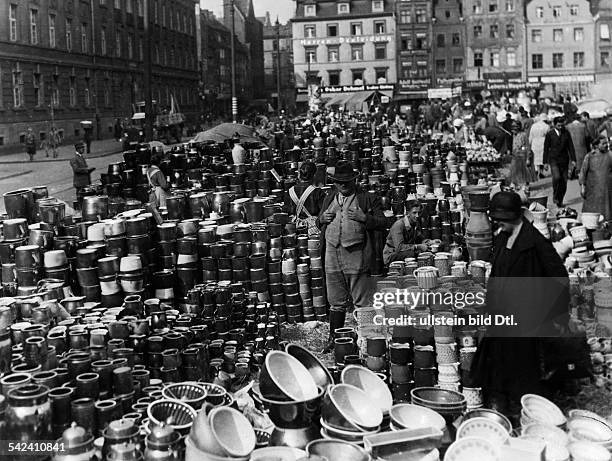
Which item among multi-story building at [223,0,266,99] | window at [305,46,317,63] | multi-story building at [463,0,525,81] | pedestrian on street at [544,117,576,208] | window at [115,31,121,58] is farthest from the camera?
multi-story building at [223,0,266,99]

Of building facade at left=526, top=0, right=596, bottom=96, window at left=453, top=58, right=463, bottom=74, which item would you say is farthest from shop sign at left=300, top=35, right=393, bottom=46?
building facade at left=526, top=0, right=596, bottom=96

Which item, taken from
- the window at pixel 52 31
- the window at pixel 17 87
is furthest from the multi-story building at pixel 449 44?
the window at pixel 17 87

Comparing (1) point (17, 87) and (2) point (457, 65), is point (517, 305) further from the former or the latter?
(2) point (457, 65)

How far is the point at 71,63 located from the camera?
38.2m

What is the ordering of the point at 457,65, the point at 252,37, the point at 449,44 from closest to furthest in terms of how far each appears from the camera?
the point at 457,65
the point at 449,44
the point at 252,37

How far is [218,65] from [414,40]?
20.8m

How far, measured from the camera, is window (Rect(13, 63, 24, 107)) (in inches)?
1298

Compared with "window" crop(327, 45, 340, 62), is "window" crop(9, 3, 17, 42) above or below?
below

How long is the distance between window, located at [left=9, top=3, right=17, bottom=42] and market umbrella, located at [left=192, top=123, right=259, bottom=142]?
46.5 feet

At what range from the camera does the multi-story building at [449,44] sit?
75500 mm

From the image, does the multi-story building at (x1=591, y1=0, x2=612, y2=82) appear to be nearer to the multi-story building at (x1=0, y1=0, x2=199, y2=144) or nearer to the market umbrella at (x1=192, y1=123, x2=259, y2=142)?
the multi-story building at (x1=0, y1=0, x2=199, y2=144)

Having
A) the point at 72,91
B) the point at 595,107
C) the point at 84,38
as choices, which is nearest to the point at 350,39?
the point at 84,38

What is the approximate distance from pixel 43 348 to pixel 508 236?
3.37 metres

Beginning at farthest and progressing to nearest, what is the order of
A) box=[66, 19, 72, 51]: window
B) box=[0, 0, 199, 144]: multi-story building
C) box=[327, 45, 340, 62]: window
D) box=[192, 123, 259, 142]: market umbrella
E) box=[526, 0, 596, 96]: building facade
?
1. box=[327, 45, 340, 62]: window
2. box=[526, 0, 596, 96]: building facade
3. box=[66, 19, 72, 51]: window
4. box=[0, 0, 199, 144]: multi-story building
5. box=[192, 123, 259, 142]: market umbrella
